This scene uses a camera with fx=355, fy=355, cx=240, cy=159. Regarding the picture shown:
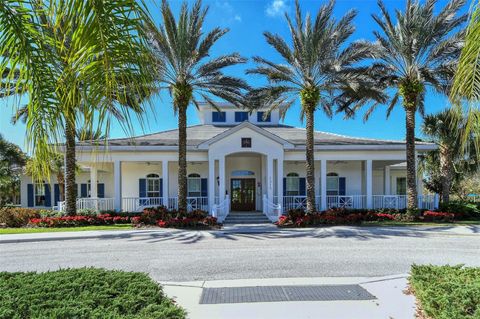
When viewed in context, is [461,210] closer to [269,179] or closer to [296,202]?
[296,202]

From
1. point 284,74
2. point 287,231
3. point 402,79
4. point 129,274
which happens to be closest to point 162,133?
point 284,74

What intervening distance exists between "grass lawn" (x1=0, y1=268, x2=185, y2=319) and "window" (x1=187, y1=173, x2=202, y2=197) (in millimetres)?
19405

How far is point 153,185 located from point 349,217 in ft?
44.5

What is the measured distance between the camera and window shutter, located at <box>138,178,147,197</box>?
24994 millimetres

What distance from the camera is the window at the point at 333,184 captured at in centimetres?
2581

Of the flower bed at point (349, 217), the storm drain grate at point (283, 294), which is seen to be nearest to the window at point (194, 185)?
the flower bed at point (349, 217)

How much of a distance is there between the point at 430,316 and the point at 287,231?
11924 mm

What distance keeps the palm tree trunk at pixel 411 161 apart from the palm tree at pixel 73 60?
20.5 metres

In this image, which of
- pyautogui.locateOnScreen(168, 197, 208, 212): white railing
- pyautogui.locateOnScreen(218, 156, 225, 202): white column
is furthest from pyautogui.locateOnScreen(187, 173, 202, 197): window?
pyautogui.locateOnScreen(218, 156, 225, 202): white column

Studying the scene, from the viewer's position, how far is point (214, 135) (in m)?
26.4

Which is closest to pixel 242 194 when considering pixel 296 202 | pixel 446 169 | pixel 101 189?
pixel 296 202

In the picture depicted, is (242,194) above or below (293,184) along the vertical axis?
below

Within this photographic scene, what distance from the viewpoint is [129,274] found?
5723 mm

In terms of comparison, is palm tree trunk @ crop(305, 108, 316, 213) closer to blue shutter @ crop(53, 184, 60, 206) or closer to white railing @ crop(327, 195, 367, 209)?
white railing @ crop(327, 195, 367, 209)
